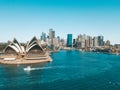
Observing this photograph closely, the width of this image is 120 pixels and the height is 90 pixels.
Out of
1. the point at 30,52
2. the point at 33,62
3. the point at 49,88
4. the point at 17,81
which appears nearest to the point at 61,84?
the point at 49,88

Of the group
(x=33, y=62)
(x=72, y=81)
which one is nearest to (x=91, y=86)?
(x=72, y=81)

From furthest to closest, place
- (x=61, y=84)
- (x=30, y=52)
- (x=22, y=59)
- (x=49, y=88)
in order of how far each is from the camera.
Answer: (x=30, y=52) → (x=22, y=59) → (x=61, y=84) → (x=49, y=88)

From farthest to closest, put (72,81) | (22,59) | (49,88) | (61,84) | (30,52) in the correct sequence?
1. (30,52)
2. (22,59)
3. (72,81)
4. (61,84)
5. (49,88)

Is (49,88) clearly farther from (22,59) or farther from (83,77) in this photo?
(22,59)

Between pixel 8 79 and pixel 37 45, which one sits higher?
pixel 37 45

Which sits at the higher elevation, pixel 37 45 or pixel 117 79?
pixel 37 45

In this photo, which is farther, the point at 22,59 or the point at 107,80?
the point at 22,59

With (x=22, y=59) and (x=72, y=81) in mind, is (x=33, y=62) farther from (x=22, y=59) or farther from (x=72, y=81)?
(x=72, y=81)

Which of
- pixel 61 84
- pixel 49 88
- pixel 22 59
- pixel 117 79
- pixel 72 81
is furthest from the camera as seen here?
pixel 22 59

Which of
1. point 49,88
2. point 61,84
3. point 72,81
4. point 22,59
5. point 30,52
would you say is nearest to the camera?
point 49,88
